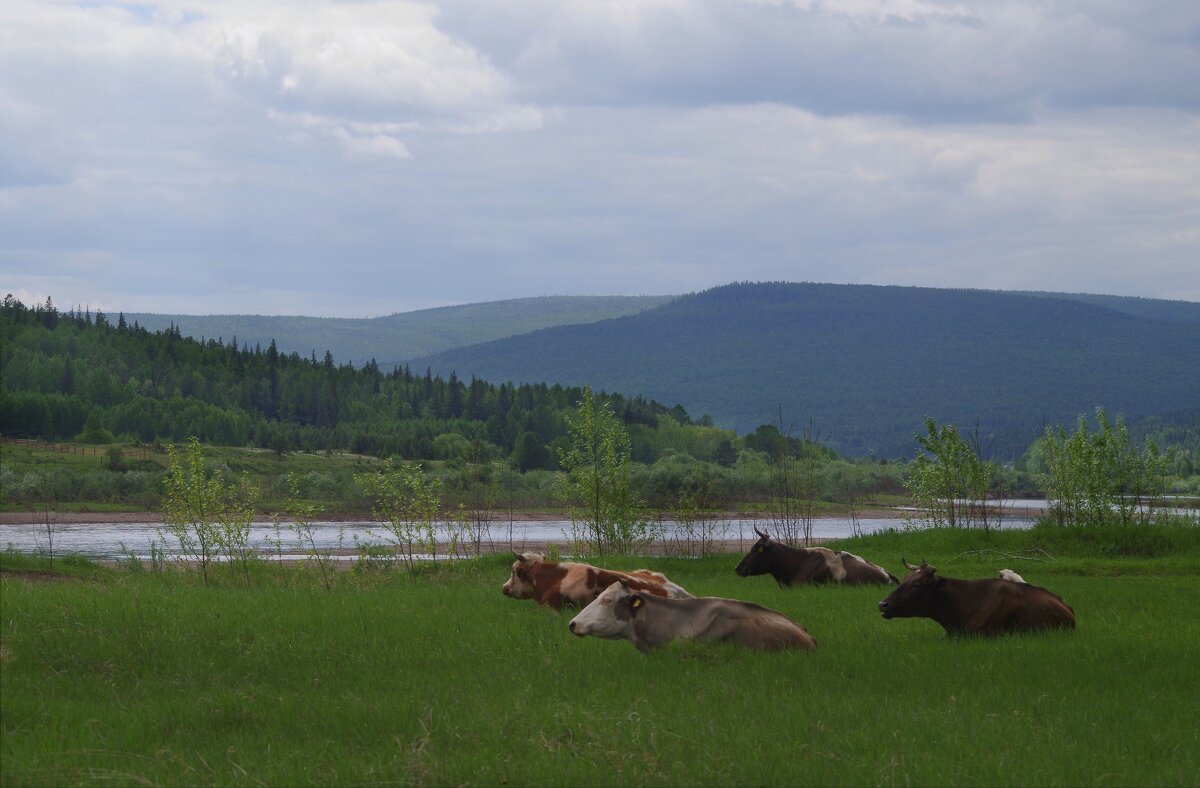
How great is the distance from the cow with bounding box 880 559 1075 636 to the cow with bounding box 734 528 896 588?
6.90 metres

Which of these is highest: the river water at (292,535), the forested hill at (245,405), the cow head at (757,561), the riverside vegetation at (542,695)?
the forested hill at (245,405)

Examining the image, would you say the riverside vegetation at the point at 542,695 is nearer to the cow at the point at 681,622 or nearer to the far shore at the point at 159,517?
the cow at the point at 681,622

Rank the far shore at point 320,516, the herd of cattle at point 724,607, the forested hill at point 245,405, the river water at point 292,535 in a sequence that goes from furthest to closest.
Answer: the forested hill at point 245,405 < the far shore at point 320,516 < the river water at point 292,535 < the herd of cattle at point 724,607

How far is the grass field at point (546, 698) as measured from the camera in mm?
8602

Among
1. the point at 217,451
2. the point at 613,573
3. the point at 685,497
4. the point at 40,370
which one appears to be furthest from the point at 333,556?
the point at 40,370

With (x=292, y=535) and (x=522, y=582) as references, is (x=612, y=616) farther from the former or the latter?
(x=292, y=535)

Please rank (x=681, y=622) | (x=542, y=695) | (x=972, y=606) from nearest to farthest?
1. (x=542, y=695)
2. (x=681, y=622)
3. (x=972, y=606)

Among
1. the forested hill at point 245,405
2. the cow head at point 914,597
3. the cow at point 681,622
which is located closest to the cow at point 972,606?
the cow head at point 914,597

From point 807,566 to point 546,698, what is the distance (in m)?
12.2

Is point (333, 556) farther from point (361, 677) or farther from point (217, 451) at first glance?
point (217, 451)

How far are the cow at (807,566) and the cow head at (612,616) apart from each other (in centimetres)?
870

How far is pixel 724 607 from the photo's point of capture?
44.6ft

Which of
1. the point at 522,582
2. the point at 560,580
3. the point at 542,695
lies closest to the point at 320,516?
the point at 522,582

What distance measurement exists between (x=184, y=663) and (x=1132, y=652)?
10312mm
